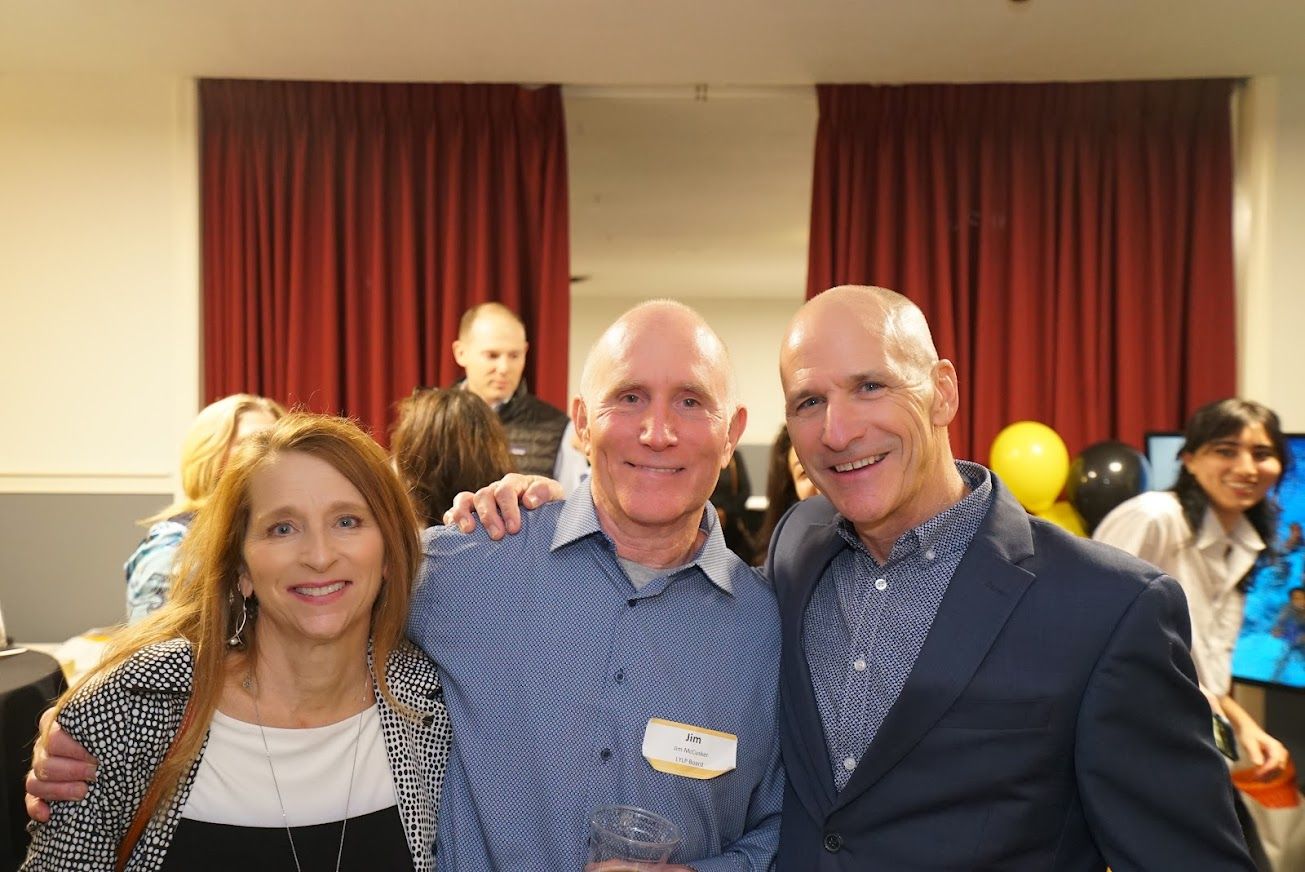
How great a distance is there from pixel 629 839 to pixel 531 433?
3173 mm

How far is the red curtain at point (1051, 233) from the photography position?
191 inches

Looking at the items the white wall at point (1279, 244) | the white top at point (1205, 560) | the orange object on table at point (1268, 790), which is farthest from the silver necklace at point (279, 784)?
the white wall at point (1279, 244)

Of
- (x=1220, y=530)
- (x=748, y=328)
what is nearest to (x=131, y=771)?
(x=1220, y=530)

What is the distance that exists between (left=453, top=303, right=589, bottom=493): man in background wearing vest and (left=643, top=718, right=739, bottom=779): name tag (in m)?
2.73

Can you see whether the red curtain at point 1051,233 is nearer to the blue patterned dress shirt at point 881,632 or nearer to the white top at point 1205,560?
the white top at point 1205,560

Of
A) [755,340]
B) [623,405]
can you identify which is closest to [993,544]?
[623,405]

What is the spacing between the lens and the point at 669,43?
13.6ft

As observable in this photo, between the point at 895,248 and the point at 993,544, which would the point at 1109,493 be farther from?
the point at 993,544

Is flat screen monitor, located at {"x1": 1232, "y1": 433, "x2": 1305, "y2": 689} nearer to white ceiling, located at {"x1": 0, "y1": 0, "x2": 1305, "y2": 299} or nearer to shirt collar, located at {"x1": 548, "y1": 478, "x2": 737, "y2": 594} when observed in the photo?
white ceiling, located at {"x1": 0, "y1": 0, "x2": 1305, "y2": 299}

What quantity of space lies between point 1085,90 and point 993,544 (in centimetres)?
408

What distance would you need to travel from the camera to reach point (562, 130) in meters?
5.00

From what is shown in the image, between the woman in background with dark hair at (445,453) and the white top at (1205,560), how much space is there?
198cm

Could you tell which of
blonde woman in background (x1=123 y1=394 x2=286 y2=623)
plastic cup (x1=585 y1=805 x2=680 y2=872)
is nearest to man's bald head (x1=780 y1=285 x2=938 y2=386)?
plastic cup (x1=585 y1=805 x2=680 y2=872)

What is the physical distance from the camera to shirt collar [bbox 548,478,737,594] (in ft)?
5.63
